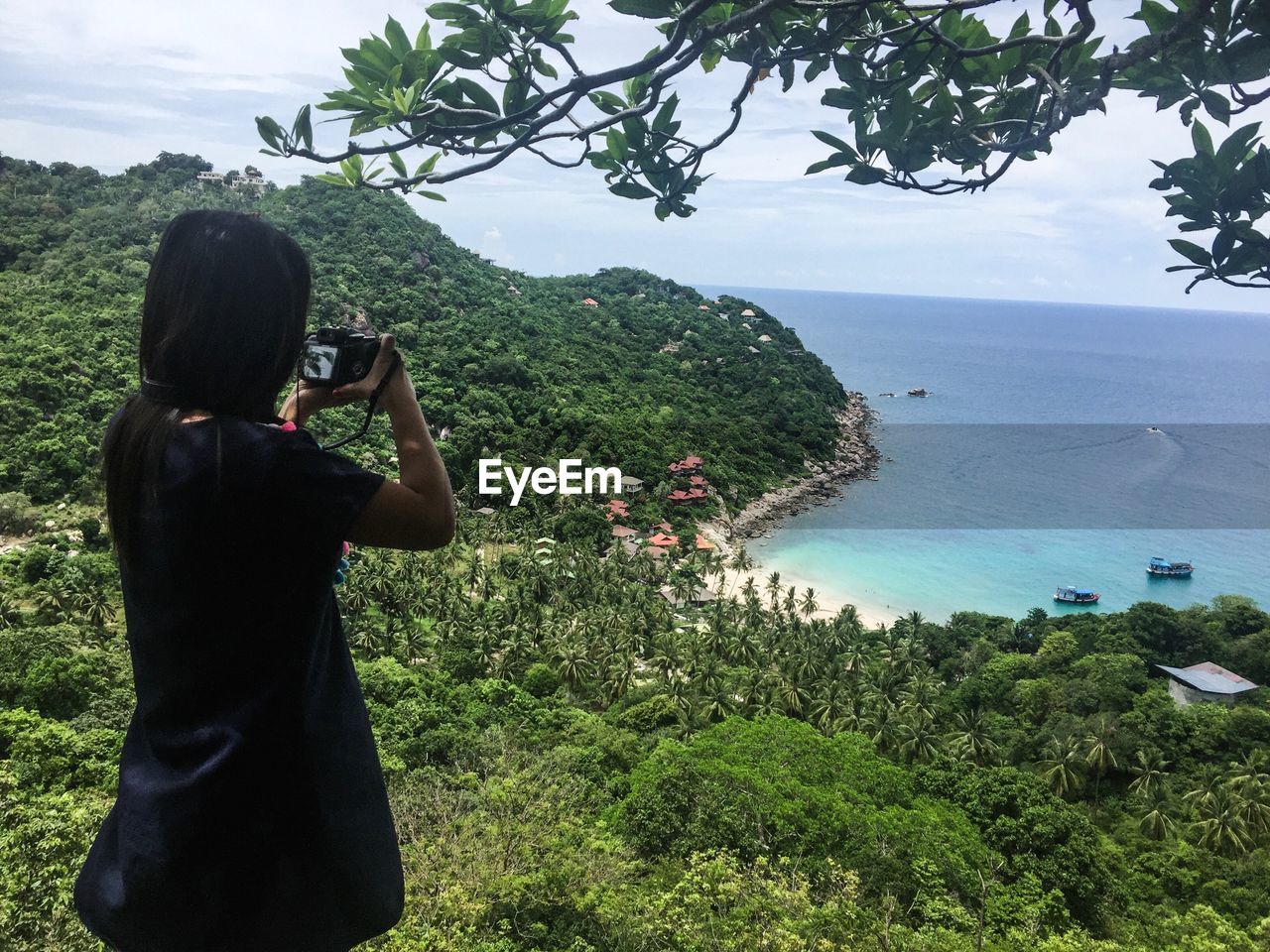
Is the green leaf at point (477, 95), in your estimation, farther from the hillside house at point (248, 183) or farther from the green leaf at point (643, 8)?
the hillside house at point (248, 183)

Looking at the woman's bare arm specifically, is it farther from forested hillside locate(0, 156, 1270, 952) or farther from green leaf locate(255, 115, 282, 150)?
forested hillside locate(0, 156, 1270, 952)

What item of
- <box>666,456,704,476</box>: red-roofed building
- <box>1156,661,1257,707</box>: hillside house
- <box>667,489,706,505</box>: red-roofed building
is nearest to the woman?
<box>1156,661,1257,707</box>: hillside house

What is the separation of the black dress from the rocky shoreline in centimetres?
3305

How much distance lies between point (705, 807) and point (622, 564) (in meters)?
15.6

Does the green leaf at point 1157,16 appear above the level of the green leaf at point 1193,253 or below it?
above

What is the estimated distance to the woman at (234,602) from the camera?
845 mm

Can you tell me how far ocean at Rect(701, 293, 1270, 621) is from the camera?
3212 centimetres

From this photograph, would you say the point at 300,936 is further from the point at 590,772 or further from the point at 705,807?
the point at 590,772

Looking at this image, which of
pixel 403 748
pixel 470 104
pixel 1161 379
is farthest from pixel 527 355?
pixel 1161 379

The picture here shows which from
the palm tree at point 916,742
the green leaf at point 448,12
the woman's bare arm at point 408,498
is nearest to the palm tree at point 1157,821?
the palm tree at point 916,742

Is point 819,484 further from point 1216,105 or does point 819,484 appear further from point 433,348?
point 1216,105

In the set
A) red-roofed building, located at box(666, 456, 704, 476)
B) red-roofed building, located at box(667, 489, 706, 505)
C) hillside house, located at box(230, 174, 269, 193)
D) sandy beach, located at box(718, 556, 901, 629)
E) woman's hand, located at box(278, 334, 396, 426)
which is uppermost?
hillside house, located at box(230, 174, 269, 193)

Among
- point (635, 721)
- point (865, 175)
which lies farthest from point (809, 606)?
point (865, 175)

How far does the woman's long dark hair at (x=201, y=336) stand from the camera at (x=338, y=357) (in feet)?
0.13
